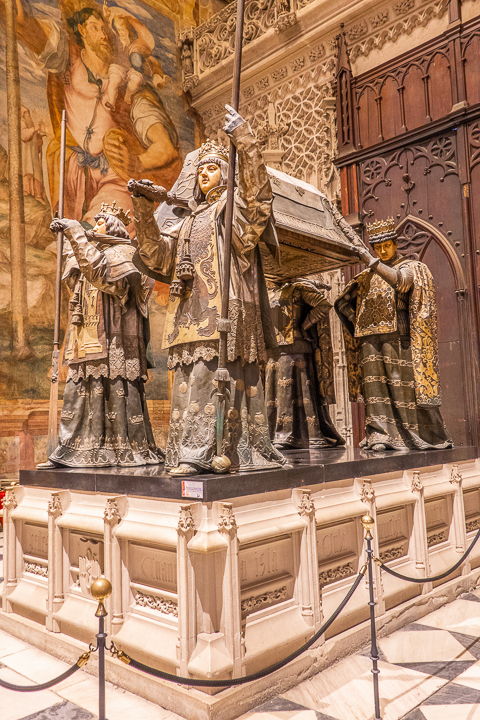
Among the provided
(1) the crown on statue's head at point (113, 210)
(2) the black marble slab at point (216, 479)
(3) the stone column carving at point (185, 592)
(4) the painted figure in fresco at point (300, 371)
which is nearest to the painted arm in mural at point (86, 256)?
(1) the crown on statue's head at point (113, 210)

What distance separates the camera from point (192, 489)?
2.65 meters

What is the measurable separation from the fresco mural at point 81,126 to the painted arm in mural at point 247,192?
18.3ft

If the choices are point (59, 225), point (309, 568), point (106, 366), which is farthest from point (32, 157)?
point (309, 568)

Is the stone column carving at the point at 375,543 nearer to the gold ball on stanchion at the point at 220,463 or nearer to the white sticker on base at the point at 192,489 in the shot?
the gold ball on stanchion at the point at 220,463

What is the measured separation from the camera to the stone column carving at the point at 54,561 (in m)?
3.24

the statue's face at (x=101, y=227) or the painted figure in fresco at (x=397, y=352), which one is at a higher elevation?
the statue's face at (x=101, y=227)

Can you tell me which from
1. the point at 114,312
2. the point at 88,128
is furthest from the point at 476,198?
the point at 88,128

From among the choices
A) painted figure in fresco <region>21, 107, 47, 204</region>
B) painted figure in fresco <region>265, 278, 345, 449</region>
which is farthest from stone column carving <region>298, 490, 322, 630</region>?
painted figure in fresco <region>21, 107, 47, 204</region>

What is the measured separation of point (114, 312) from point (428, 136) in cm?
517

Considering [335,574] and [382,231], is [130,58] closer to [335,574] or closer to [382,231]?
[382,231]

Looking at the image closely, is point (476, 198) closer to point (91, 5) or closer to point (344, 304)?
point (344, 304)

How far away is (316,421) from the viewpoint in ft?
17.9

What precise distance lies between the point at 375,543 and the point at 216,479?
1.36 metres

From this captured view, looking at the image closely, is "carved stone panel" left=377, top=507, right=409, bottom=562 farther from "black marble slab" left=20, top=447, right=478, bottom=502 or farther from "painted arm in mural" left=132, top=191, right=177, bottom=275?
"painted arm in mural" left=132, top=191, right=177, bottom=275
